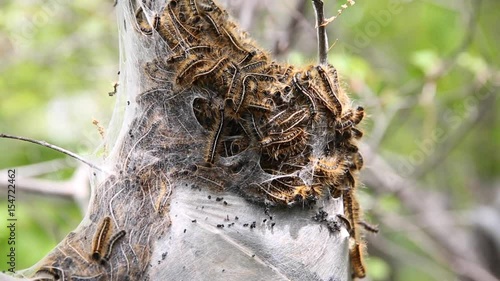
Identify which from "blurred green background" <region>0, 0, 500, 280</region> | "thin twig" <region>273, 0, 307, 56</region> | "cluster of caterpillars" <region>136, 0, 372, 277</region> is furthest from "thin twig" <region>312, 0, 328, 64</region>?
"thin twig" <region>273, 0, 307, 56</region>

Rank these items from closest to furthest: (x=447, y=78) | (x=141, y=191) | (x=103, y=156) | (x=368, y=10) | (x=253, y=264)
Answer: (x=253, y=264), (x=141, y=191), (x=103, y=156), (x=447, y=78), (x=368, y=10)

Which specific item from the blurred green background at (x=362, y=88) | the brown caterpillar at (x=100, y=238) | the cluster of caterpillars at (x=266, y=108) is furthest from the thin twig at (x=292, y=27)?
the brown caterpillar at (x=100, y=238)

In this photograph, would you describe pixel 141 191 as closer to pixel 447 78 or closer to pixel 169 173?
pixel 169 173

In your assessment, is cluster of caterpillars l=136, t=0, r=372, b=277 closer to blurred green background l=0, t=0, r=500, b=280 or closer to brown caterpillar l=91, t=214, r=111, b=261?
brown caterpillar l=91, t=214, r=111, b=261

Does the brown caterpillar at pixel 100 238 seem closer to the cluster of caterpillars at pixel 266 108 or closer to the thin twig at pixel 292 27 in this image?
the cluster of caterpillars at pixel 266 108

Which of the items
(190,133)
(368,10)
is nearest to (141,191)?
(190,133)

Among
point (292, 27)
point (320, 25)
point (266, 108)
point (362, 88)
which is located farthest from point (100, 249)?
point (362, 88)
